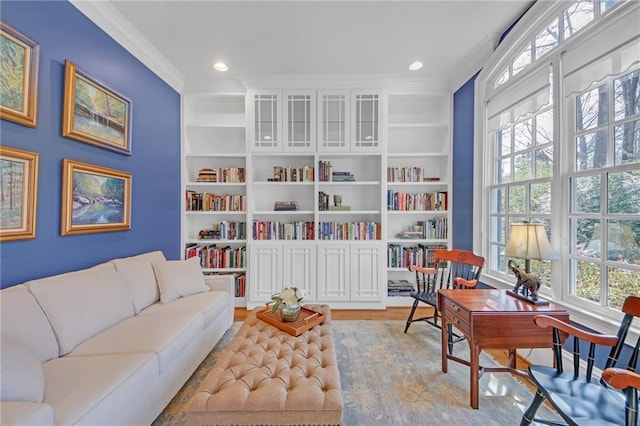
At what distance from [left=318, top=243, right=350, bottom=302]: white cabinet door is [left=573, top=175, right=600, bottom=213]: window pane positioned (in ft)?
7.13

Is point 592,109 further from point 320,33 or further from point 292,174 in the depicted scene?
point 292,174

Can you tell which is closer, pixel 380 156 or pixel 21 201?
pixel 21 201

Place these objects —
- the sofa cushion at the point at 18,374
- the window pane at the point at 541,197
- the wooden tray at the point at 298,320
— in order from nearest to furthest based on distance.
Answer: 1. the sofa cushion at the point at 18,374
2. the wooden tray at the point at 298,320
3. the window pane at the point at 541,197

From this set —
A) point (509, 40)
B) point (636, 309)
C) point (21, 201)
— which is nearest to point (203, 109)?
point (21, 201)

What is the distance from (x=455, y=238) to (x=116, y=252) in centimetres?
369

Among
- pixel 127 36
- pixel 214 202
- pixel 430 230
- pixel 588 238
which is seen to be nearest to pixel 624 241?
pixel 588 238

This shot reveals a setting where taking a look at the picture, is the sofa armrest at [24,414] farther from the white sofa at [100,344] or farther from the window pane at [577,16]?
the window pane at [577,16]

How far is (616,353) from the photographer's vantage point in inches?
49.4

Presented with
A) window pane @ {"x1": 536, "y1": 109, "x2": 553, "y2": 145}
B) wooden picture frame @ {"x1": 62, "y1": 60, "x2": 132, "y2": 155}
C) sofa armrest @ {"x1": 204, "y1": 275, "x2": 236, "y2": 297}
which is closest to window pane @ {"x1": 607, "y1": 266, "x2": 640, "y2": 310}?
window pane @ {"x1": 536, "y1": 109, "x2": 553, "y2": 145}

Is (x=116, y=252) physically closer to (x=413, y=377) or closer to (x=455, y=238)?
(x=413, y=377)

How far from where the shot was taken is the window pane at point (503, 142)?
8.48 feet

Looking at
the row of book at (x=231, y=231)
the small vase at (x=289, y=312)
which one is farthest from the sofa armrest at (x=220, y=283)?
the small vase at (x=289, y=312)

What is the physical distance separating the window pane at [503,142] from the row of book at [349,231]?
1536 millimetres

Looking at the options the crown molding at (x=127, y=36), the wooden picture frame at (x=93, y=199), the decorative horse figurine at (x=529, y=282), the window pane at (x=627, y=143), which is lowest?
the decorative horse figurine at (x=529, y=282)
